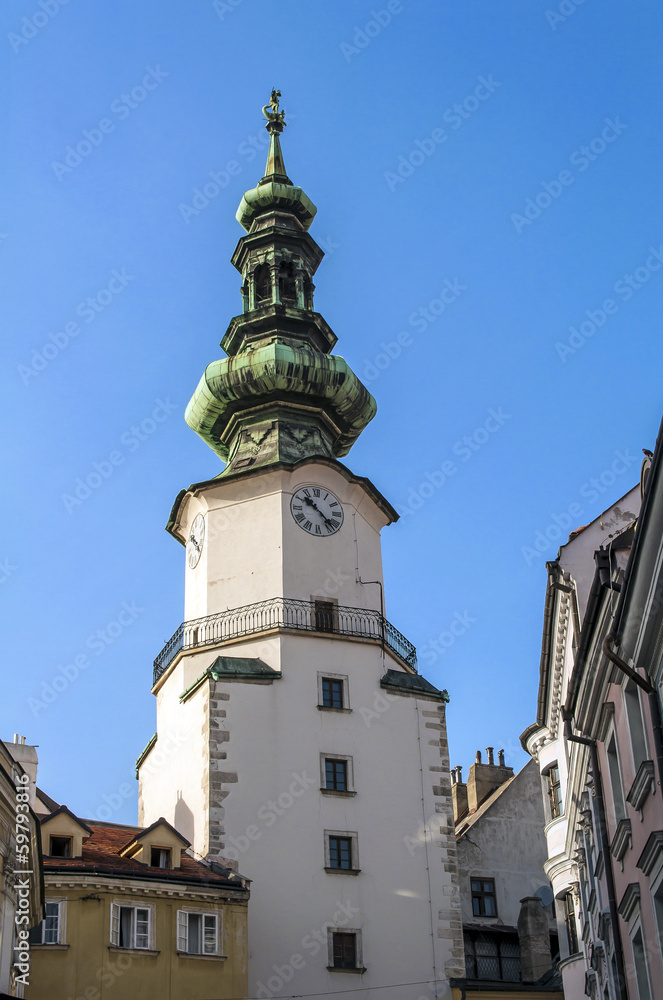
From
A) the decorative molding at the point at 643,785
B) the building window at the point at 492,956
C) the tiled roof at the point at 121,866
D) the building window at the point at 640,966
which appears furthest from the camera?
the building window at the point at 492,956

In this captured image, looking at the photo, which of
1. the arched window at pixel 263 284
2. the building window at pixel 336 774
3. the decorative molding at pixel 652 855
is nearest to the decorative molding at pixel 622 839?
the decorative molding at pixel 652 855

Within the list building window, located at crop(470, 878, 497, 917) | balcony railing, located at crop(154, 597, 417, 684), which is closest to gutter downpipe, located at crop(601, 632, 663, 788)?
balcony railing, located at crop(154, 597, 417, 684)

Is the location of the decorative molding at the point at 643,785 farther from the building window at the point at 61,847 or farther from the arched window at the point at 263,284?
the arched window at the point at 263,284

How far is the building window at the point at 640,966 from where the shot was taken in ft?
57.1

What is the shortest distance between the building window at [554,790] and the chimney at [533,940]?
10537 mm

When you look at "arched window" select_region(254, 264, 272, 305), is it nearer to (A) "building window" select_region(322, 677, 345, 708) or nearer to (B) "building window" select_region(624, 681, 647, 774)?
(A) "building window" select_region(322, 677, 345, 708)

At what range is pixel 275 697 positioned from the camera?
115 feet

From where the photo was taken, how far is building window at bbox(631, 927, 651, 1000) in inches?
685

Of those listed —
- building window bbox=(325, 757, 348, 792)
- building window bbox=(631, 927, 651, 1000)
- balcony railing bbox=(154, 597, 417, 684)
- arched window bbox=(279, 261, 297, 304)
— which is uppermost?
arched window bbox=(279, 261, 297, 304)

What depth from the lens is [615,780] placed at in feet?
61.3

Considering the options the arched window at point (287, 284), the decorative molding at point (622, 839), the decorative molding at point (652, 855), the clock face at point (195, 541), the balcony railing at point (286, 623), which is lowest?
the decorative molding at point (652, 855)

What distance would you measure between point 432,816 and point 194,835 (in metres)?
6.20

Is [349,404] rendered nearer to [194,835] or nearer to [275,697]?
[275,697]

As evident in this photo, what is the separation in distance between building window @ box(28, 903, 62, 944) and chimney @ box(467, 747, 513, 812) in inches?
781
